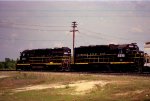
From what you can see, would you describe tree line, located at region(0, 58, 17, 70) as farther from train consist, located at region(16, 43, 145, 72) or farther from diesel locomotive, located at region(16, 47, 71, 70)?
diesel locomotive, located at region(16, 47, 71, 70)

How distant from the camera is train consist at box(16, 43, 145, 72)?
135 ft

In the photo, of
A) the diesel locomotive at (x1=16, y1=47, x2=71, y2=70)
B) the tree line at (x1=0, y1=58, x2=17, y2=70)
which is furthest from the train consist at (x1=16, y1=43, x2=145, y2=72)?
the tree line at (x1=0, y1=58, x2=17, y2=70)

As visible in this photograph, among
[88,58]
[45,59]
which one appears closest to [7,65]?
[45,59]

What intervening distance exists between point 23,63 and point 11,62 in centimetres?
2108

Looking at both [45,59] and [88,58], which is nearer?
[88,58]

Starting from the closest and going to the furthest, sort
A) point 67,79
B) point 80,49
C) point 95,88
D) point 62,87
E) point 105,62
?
point 95,88 → point 62,87 → point 67,79 → point 105,62 → point 80,49

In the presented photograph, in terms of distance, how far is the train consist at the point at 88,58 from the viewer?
41094 millimetres

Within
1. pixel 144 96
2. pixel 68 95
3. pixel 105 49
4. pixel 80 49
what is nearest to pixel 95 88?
pixel 68 95

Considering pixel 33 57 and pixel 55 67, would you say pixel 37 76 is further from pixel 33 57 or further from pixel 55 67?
pixel 33 57

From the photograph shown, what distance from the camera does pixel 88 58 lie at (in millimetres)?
45531

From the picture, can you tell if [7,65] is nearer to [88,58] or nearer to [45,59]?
[45,59]

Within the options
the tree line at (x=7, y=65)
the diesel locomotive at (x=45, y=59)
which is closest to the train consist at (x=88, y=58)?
the diesel locomotive at (x=45, y=59)

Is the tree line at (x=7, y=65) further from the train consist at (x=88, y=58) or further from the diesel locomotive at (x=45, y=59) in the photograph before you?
the diesel locomotive at (x=45, y=59)

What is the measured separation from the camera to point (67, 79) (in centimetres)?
3444
